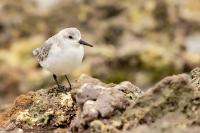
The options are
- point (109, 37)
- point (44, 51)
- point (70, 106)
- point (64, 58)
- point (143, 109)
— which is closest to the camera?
point (143, 109)

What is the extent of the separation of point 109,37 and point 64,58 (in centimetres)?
2145

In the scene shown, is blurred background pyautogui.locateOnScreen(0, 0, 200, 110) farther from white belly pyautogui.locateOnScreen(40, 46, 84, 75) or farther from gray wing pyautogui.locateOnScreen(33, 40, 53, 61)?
white belly pyautogui.locateOnScreen(40, 46, 84, 75)

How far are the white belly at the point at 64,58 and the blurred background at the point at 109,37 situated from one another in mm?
14307

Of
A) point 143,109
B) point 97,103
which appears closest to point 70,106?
point 97,103

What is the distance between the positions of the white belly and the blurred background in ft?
46.9

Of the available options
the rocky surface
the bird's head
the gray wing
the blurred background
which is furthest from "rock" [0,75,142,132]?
the blurred background

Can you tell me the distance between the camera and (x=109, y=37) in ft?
116

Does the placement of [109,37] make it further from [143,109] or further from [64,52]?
[143,109]

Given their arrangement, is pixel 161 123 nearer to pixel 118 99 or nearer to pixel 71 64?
pixel 118 99

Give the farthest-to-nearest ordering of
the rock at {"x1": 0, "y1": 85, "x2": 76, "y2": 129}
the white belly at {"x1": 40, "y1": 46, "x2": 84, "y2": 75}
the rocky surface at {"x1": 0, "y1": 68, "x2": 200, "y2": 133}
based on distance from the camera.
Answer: the white belly at {"x1": 40, "y1": 46, "x2": 84, "y2": 75} < the rock at {"x1": 0, "y1": 85, "x2": 76, "y2": 129} < the rocky surface at {"x1": 0, "y1": 68, "x2": 200, "y2": 133}

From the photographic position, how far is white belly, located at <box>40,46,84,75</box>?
13.8 metres

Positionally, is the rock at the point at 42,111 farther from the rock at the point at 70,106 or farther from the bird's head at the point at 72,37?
the bird's head at the point at 72,37

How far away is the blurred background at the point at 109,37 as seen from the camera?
30.5 meters

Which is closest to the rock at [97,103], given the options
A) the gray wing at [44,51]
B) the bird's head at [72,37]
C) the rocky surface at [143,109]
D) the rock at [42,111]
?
the rocky surface at [143,109]
